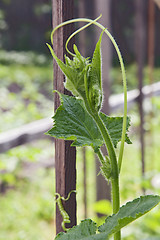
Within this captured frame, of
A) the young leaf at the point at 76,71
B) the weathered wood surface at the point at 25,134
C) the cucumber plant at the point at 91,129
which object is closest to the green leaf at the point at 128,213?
the cucumber plant at the point at 91,129

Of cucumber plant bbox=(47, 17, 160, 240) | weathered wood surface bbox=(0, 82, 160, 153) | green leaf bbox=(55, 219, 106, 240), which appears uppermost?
weathered wood surface bbox=(0, 82, 160, 153)

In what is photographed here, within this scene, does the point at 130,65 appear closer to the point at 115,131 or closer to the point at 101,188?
the point at 101,188

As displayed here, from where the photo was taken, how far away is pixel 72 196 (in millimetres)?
487

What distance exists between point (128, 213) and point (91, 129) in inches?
3.9

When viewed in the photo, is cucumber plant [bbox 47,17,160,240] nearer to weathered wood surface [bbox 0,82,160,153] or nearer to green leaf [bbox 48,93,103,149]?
green leaf [bbox 48,93,103,149]

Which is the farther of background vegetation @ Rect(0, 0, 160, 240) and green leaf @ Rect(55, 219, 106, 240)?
background vegetation @ Rect(0, 0, 160, 240)

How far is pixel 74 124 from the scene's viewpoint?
1.30 ft

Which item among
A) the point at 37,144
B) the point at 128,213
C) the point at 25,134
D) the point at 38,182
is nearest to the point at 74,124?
the point at 128,213

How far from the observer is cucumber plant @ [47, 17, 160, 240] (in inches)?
13.5

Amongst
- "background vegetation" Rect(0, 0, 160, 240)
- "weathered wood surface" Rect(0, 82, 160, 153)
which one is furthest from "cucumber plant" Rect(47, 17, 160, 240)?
"weathered wood surface" Rect(0, 82, 160, 153)

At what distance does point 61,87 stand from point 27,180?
265cm

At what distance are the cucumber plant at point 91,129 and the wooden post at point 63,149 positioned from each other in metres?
0.06

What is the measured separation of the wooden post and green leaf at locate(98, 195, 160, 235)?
5.2 inches

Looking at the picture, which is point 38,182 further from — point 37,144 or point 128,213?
point 128,213
